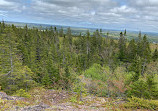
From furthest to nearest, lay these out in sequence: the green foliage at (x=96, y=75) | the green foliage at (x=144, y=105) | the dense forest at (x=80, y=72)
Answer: the green foliage at (x=96, y=75) → the dense forest at (x=80, y=72) → the green foliage at (x=144, y=105)

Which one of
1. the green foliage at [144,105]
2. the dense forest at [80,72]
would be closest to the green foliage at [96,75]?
the dense forest at [80,72]

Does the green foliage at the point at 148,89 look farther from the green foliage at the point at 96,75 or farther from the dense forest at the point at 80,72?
the green foliage at the point at 96,75

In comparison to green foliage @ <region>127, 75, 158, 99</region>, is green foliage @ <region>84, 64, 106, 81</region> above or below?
below

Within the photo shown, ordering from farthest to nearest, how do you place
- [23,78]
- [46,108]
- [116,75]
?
1. [116,75]
2. [23,78]
3. [46,108]

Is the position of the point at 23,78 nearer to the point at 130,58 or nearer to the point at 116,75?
the point at 116,75

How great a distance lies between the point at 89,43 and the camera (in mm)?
50469

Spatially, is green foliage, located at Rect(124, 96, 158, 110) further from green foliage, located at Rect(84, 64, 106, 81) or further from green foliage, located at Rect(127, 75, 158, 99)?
green foliage, located at Rect(84, 64, 106, 81)

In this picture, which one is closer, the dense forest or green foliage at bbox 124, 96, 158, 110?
green foliage at bbox 124, 96, 158, 110

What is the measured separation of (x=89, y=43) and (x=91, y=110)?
43.8m

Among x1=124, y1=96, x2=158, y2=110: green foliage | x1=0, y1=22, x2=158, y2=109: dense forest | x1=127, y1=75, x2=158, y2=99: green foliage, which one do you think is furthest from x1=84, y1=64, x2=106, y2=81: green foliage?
x1=124, y1=96, x2=158, y2=110: green foliage

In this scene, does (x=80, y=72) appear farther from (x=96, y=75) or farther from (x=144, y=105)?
(x=144, y=105)

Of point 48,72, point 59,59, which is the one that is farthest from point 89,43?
point 48,72

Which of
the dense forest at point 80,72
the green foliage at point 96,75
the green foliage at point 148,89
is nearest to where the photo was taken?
the green foliage at point 148,89

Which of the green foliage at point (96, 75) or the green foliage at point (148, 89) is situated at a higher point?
the green foliage at point (148, 89)
